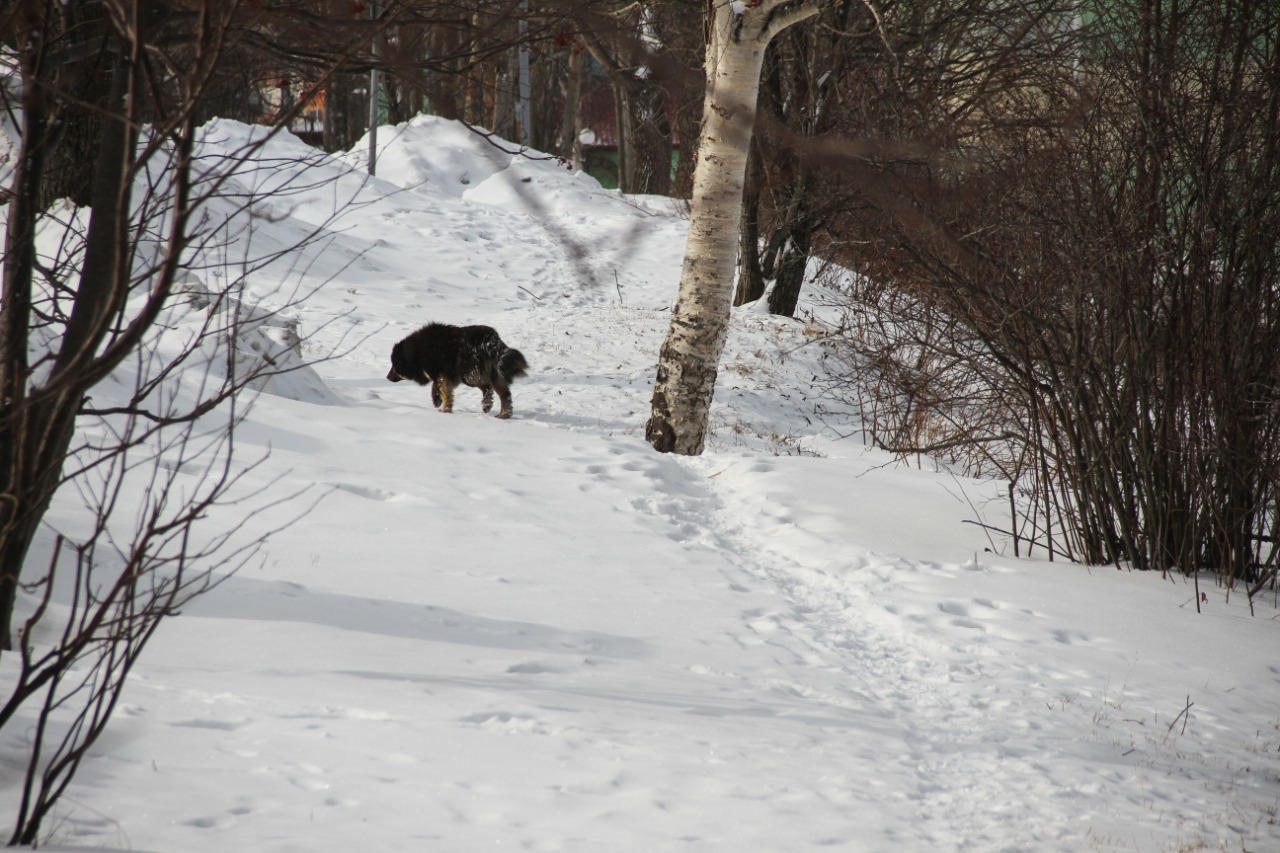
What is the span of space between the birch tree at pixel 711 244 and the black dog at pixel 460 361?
161 centimetres

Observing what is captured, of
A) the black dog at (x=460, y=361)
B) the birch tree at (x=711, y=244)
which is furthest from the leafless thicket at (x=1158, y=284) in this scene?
the black dog at (x=460, y=361)

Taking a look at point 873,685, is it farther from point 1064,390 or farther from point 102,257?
point 102,257

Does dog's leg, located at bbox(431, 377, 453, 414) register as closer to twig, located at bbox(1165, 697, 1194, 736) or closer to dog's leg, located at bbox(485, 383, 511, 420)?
dog's leg, located at bbox(485, 383, 511, 420)

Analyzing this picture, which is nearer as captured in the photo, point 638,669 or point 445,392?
point 638,669

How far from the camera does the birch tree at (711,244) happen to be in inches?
285

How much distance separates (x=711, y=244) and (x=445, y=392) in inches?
120

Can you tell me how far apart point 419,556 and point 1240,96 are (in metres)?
4.44

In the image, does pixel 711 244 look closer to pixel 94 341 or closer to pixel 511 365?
pixel 511 365

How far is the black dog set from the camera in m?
9.30

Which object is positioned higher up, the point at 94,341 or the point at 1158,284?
the point at 1158,284

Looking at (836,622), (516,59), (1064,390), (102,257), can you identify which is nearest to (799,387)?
(1064,390)

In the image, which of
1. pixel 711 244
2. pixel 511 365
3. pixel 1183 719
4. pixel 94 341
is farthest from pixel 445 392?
pixel 94 341

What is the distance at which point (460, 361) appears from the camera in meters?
9.42

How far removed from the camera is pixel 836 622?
4820 mm
